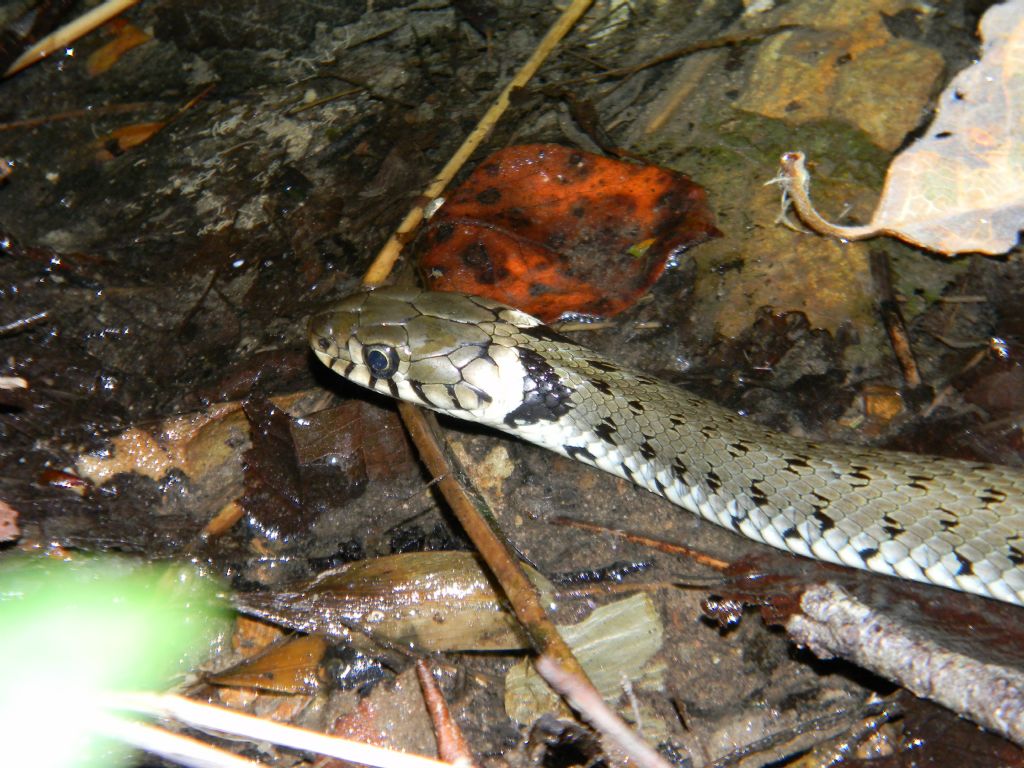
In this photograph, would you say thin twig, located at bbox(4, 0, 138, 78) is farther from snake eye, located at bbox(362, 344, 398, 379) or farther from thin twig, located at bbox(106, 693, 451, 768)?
thin twig, located at bbox(106, 693, 451, 768)

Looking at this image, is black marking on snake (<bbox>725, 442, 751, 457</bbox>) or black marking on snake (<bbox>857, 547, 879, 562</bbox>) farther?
black marking on snake (<bbox>725, 442, 751, 457</bbox>)

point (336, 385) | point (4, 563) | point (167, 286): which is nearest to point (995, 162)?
point (336, 385)

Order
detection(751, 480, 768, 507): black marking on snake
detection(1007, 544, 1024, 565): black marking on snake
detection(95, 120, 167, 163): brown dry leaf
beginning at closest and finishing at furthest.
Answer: detection(1007, 544, 1024, 565): black marking on snake, detection(751, 480, 768, 507): black marking on snake, detection(95, 120, 167, 163): brown dry leaf

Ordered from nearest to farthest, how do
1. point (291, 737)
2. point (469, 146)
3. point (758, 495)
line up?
1. point (291, 737)
2. point (758, 495)
3. point (469, 146)

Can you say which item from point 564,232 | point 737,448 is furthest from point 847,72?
point 737,448

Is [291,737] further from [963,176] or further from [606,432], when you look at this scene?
[963,176]

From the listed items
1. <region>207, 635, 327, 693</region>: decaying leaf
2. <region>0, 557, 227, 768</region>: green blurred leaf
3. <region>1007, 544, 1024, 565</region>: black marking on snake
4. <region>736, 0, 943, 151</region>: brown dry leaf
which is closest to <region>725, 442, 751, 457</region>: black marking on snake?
<region>1007, 544, 1024, 565</region>: black marking on snake

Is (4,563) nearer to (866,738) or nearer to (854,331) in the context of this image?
(866,738)
